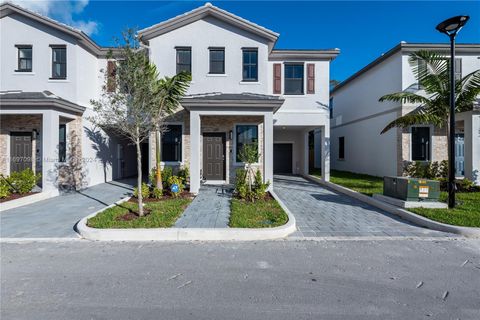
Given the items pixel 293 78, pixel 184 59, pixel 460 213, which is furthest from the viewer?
pixel 293 78

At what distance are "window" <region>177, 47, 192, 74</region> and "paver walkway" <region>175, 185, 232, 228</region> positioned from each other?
5964 millimetres

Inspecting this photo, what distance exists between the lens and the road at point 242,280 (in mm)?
2994

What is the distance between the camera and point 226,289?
3.46 metres

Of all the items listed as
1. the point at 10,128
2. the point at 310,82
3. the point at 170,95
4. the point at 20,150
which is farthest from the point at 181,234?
the point at 10,128

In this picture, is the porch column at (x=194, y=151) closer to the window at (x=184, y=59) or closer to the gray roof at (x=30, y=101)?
the window at (x=184, y=59)

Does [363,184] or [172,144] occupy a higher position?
[172,144]

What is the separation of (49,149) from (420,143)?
694 inches

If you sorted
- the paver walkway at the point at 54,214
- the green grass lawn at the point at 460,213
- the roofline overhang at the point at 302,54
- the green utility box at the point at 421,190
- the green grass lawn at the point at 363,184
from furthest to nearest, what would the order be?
the roofline overhang at the point at 302,54 → the green grass lawn at the point at 363,184 → the green utility box at the point at 421,190 → the green grass lawn at the point at 460,213 → the paver walkway at the point at 54,214

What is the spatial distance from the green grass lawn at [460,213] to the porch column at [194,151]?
7.33 m

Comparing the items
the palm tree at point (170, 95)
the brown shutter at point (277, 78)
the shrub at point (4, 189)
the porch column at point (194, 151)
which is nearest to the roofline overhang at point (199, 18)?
the brown shutter at point (277, 78)

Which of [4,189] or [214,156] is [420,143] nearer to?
[214,156]

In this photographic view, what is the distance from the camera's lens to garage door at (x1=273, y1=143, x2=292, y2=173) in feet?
58.7

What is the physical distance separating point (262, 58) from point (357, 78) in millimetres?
9091

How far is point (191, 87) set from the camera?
11.8 metres
